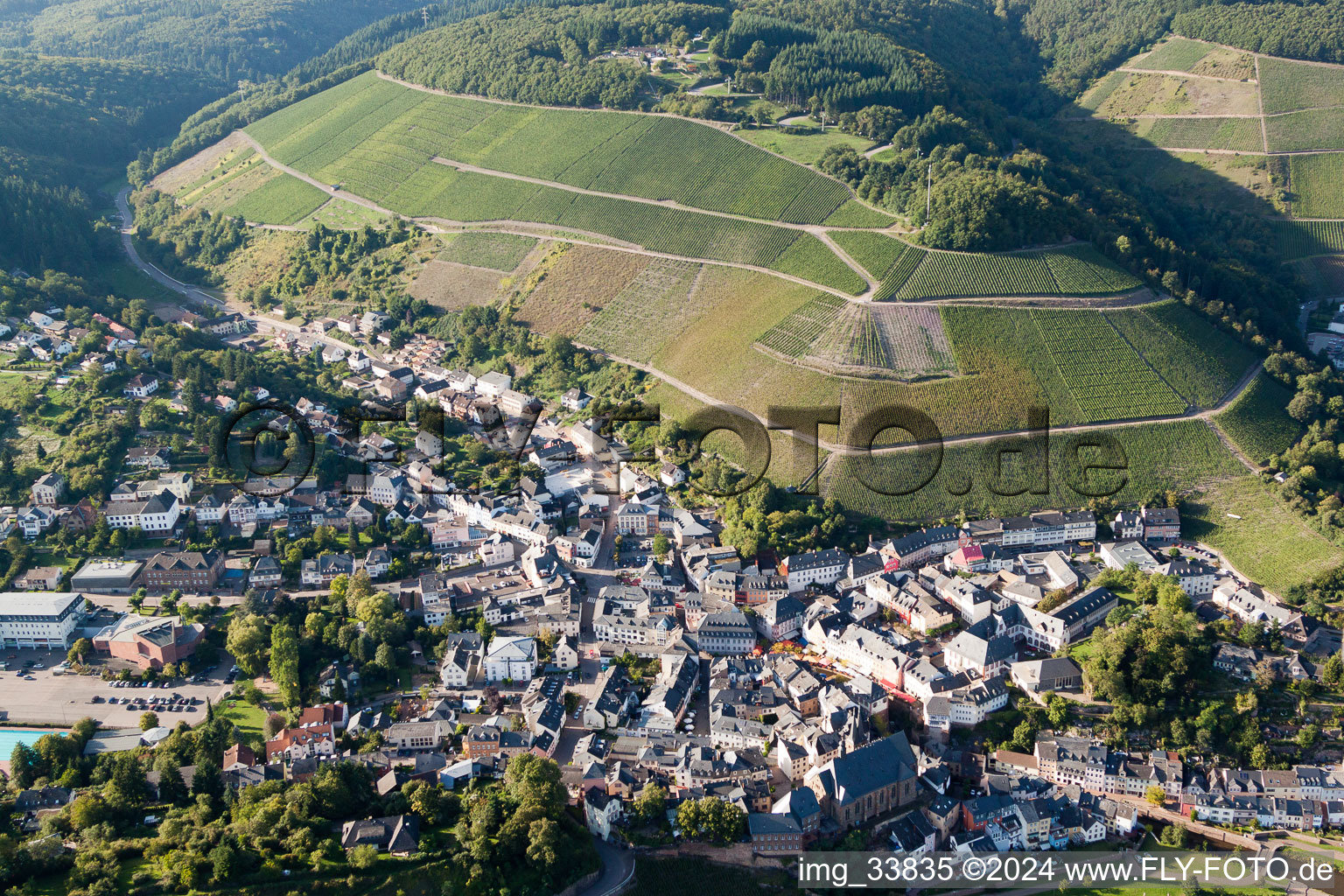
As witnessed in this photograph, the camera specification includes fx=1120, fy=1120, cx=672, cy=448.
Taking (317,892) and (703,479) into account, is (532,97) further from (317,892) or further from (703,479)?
(317,892)

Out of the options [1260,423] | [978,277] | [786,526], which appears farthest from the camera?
→ [978,277]

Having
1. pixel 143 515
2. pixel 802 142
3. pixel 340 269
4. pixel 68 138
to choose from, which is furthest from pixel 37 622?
pixel 68 138

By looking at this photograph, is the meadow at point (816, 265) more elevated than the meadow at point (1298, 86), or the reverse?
the meadow at point (1298, 86)

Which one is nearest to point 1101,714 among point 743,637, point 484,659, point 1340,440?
point 743,637

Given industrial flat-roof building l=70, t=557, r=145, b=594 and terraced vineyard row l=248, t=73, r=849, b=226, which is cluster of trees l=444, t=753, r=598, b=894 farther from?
terraced vineyard row l=248, t=73, r=849, b=226

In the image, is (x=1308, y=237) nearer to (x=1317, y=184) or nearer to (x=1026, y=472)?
(x=1317, y=184)

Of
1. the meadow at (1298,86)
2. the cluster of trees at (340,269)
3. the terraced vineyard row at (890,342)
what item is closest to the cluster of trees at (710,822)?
the terraced vineyard row at (890,342)

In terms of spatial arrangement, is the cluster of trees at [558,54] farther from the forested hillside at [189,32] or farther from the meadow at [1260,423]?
the meadow at [1260,423]
